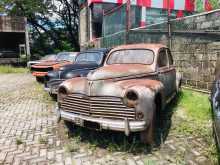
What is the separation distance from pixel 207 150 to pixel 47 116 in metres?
3.91

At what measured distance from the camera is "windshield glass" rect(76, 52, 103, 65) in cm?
860

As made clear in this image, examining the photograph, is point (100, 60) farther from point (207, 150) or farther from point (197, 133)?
point (207, 150)

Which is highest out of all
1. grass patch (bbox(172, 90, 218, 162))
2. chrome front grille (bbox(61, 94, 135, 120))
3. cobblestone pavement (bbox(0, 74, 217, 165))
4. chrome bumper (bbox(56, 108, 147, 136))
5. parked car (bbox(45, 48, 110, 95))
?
parked car (bbox(45, 48, 110, 95))

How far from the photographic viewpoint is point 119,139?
468cm

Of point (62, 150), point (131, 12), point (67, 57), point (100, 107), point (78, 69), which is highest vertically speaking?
point (131, 12)

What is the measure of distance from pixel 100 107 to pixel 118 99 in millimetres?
362

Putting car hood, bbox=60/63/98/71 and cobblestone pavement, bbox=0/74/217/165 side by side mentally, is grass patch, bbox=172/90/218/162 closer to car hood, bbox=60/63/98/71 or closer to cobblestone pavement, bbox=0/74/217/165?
cobblestone pavement, bbox=0/74/217/165

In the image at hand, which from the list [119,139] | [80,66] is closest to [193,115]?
[119,139]

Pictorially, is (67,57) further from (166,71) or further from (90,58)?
(166,71)

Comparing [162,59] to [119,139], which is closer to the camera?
[119,139]

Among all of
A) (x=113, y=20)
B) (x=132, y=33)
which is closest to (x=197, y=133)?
(x=132, y=33)

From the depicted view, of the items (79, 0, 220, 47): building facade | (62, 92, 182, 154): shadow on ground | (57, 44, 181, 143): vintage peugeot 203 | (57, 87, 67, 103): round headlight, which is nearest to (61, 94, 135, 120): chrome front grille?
(57, 44, 181, 143): vintage peugeot 203

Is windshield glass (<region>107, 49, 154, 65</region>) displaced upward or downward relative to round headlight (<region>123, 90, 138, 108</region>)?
upward

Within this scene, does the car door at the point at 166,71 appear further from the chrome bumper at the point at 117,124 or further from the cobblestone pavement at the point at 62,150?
the chrome bumper at the point at 117,124
